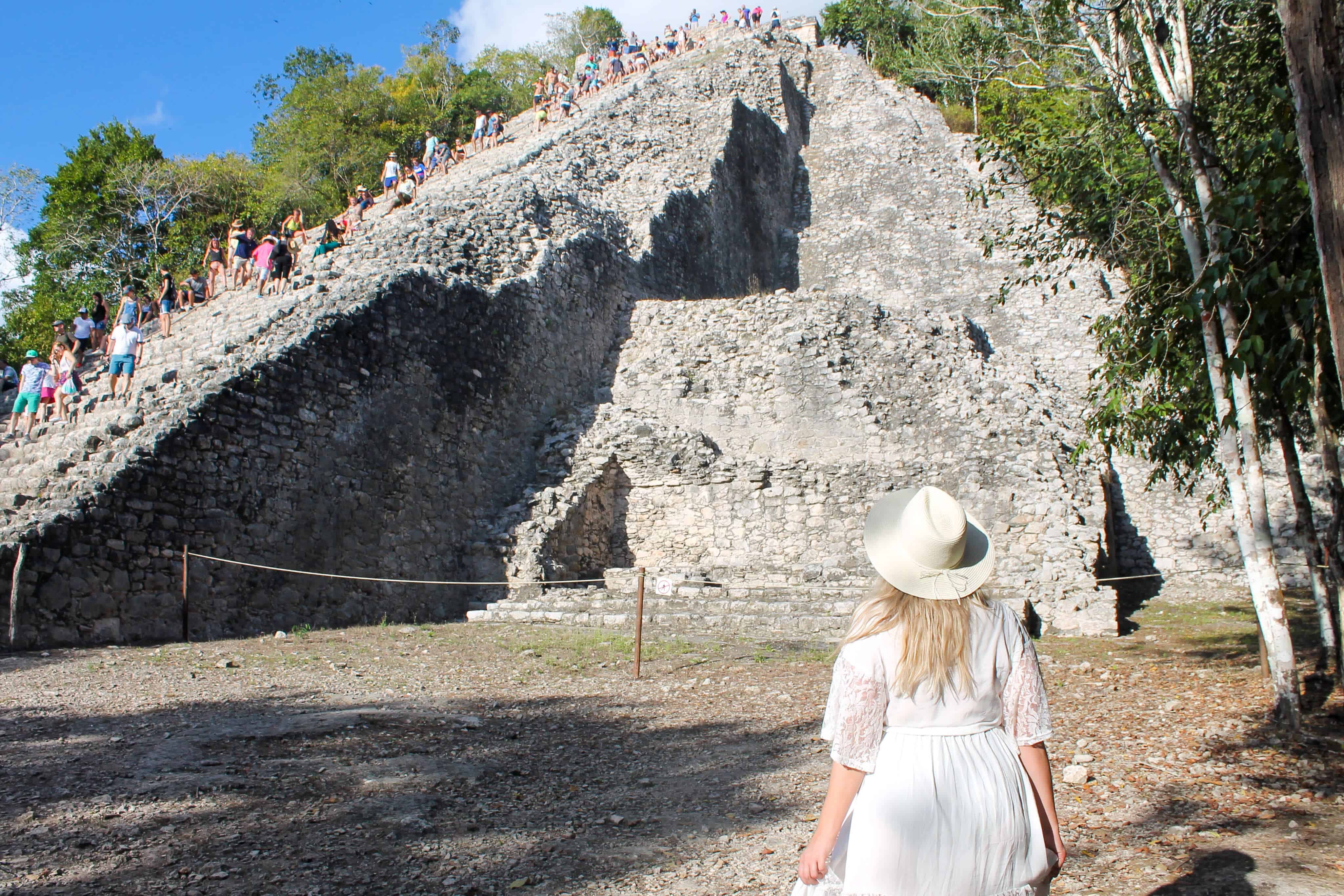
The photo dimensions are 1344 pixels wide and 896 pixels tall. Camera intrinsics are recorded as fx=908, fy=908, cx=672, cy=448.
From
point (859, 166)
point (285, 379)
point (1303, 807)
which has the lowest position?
point (1303, 807)

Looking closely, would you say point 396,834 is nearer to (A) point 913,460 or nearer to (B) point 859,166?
(A) point 913,460

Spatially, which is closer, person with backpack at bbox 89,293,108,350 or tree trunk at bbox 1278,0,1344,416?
tree trunk at bbox 1278,0,1344,416

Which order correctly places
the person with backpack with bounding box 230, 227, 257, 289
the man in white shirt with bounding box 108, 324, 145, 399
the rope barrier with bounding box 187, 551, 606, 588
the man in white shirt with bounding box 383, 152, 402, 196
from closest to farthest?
the rope barrier with bounding box 187, 551, 606, 588
the man in white shirt with bounding box 108, 324, 145, 399
the person with backpack with bounding box 230, 227, 257, 289
the man in white shirt with bounding box 383, 152, 402, 196

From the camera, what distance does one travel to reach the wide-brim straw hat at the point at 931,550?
2074 millimetres

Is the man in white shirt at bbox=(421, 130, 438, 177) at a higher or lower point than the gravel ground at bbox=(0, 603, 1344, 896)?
higher

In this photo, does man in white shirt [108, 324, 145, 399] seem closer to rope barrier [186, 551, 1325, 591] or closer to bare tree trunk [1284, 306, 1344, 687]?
rope barrier [186, 551, 1325, 591]

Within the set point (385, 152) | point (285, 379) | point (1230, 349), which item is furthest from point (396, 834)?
point (385, 152)

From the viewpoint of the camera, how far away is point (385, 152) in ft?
94.3

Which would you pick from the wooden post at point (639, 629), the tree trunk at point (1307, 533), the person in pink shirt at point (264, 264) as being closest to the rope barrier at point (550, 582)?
the wooden post at point (639, 629)

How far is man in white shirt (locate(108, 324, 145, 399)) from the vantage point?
34.7 ft

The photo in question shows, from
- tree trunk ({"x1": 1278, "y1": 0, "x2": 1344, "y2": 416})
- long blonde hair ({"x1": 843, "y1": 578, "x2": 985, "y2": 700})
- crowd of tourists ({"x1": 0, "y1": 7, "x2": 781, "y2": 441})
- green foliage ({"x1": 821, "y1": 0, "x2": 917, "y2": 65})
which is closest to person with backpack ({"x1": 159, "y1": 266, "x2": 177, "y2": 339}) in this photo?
crowd of tourists ({"x1": 0, "y1": 7, "x2": 781, "y2": 441})

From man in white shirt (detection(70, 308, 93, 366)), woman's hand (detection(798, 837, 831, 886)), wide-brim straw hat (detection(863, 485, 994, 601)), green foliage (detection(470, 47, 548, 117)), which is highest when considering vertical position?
green foliage (detection(470, 47, 548, 117))

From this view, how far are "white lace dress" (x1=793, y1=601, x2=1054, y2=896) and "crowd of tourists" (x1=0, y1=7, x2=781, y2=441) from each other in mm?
10863

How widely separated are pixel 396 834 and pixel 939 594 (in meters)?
2.74
